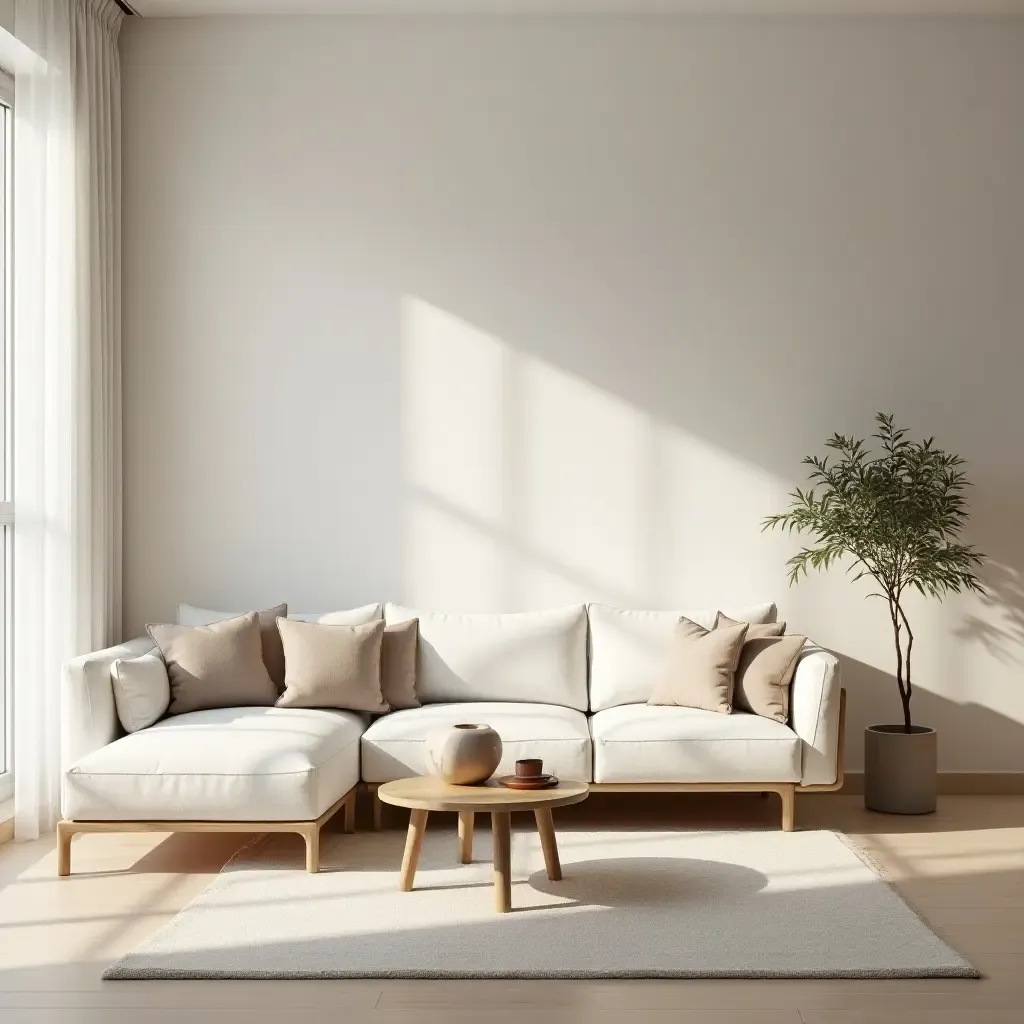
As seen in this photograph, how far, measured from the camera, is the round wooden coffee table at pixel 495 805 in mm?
3803

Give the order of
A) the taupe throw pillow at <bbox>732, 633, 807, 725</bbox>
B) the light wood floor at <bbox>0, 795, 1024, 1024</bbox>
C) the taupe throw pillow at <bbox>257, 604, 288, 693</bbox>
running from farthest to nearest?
1. the taupe throw pillow at <bbox>257, 604, 288, 693</bbox>
2. the taupe throw pillow at <bbox>732, 633, 807, 725</bbox>
3. the light wood floor at <bbox>0, 795, 1024, 1024</bbox>

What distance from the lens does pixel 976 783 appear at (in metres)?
5.71

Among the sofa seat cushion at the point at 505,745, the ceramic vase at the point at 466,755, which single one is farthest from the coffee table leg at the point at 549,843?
the sofa seat cushion at the point at 505,745

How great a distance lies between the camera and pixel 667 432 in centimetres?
577

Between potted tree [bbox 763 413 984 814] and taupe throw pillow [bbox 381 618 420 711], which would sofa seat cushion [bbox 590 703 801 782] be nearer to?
potted tree [bbox 763 413 984 814]

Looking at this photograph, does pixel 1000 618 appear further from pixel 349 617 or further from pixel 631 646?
pixel 349 617

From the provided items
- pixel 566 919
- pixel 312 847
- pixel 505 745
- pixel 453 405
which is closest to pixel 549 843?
pixel 566 919

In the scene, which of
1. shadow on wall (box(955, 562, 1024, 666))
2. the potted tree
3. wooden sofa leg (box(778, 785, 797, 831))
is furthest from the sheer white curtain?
shadow on wall (box(955, 562, 1024, 666))

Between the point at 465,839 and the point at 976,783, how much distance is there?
268 centimetres

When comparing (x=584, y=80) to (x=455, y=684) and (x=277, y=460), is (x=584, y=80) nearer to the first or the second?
(x=277, y=460)

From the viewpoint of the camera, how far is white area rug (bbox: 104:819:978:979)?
334 cm

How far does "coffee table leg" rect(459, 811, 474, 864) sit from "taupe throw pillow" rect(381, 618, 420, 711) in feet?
3.12

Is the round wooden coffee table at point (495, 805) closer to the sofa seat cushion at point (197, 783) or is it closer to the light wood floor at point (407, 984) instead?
the sofa seat cushion at point (197, 783)

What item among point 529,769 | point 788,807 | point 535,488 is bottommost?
point 788,807
